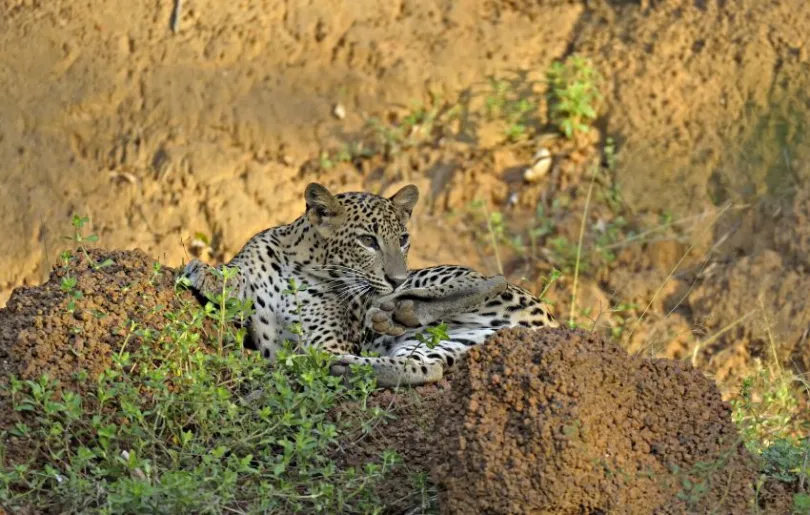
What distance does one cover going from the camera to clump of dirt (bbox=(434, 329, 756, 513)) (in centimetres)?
592

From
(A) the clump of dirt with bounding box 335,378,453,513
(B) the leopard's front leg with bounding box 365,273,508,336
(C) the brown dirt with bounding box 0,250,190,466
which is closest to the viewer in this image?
(A) the clump of dirt with bounding box 335,378,453,513

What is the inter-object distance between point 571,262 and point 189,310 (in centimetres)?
568

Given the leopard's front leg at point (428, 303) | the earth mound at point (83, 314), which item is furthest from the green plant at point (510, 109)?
the earth mound at point (83, 314)

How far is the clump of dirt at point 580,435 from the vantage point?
5.92m

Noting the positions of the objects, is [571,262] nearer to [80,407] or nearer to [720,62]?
[720,62]

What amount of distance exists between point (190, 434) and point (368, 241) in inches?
108

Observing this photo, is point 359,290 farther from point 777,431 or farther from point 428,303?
point 777,431

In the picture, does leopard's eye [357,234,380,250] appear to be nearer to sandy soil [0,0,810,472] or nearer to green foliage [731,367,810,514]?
green foliage [731,367,810,514]

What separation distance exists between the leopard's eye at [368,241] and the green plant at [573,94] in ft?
15.5

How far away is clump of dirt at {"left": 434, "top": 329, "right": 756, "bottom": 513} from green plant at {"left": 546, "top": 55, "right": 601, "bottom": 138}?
687 cm

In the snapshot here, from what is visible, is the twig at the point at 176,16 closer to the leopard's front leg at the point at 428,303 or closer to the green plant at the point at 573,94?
the green plant at the point at 573,94

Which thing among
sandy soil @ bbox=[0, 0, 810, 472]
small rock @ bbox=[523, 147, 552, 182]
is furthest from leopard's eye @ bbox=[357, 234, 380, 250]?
small rock @ bbox=[523, 147, 552, 182]

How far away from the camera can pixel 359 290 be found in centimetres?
880

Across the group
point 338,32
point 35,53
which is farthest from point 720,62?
point 35,53
